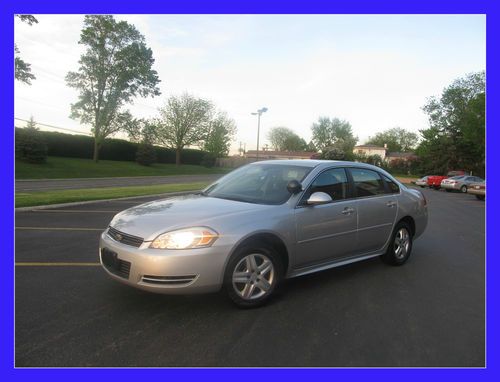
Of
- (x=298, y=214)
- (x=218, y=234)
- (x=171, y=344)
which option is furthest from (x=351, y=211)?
(x=171, y=344)

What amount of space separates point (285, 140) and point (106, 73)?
9077cm

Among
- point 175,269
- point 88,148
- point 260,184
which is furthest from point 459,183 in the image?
point 88,148

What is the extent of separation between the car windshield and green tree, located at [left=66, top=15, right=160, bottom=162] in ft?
128

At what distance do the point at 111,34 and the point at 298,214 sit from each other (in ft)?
139

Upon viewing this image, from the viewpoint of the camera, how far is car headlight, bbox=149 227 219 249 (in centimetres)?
358

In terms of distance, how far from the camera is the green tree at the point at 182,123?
55.1 metres

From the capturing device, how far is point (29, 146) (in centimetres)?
3212

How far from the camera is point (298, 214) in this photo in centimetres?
431

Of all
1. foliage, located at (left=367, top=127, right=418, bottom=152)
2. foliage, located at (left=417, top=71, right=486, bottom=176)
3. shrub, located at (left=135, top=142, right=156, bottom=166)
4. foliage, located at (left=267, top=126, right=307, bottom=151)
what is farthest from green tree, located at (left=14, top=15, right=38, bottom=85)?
foliage, located at (left=367, top=127, right=418, bottom=152)

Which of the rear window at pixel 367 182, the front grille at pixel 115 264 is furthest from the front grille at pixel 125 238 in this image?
the rear window at pixel 367 182

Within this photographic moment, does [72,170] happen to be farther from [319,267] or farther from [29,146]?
[319,267]

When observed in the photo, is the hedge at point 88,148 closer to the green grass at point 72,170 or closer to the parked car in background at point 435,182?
the green grass at point 72,170

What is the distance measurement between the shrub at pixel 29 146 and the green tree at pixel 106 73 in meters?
7.71

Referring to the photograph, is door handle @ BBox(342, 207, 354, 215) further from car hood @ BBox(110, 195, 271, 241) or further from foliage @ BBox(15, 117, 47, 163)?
foliage @ BBox(15, 117, 47, 163)
